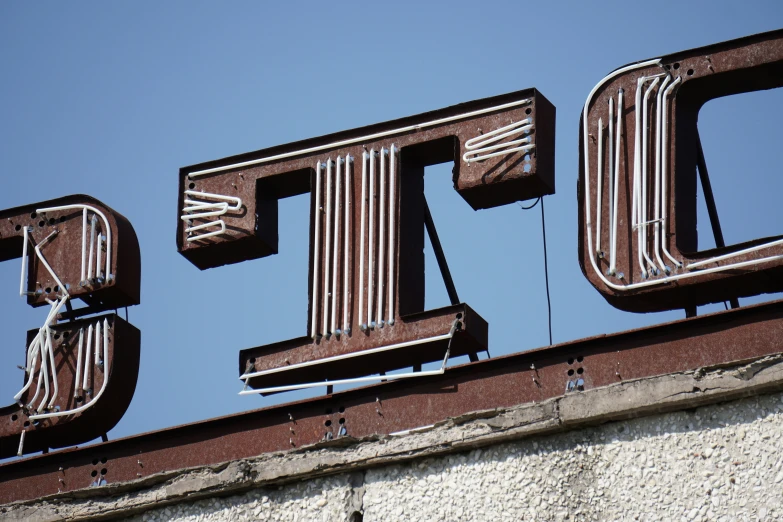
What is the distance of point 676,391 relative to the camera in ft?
36.4

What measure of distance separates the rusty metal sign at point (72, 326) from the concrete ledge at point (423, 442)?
3.06ft

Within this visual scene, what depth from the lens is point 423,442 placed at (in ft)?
38.7

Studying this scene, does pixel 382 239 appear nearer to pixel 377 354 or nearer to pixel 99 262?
pixel 377 354

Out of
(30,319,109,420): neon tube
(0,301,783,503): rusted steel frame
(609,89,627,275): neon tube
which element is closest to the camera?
(0,301,783,503): rusted steel frame

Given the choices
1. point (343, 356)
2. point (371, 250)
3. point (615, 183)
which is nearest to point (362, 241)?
point (371, 250)

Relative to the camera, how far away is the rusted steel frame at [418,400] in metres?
11.3

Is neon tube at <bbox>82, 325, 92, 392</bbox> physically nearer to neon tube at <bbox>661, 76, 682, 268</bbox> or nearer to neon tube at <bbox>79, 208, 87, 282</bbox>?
neon tube at <bbox>79, 208, 87, 282</bbox>

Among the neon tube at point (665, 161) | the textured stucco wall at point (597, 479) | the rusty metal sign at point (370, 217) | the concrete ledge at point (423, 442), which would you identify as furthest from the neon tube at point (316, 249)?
the neon tube at point (665, 161)

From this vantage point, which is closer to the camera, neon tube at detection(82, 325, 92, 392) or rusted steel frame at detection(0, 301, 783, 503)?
rusted steel frame at detection(0, 301, 783, 503)

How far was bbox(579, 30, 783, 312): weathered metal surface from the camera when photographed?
12.0 m

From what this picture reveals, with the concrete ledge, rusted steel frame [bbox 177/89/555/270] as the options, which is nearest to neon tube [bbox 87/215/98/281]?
rusted steel frame [bbox 177/89/555/270]

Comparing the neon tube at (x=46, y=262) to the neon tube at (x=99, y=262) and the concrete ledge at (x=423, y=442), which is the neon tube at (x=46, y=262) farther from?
the concrete ledge at (x=423, y=442)

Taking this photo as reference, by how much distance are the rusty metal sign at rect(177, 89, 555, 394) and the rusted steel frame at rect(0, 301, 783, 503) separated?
0.34 metres

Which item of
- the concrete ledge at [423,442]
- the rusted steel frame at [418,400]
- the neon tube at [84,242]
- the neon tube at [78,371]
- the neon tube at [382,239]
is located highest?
the neon tube at [84,242]
